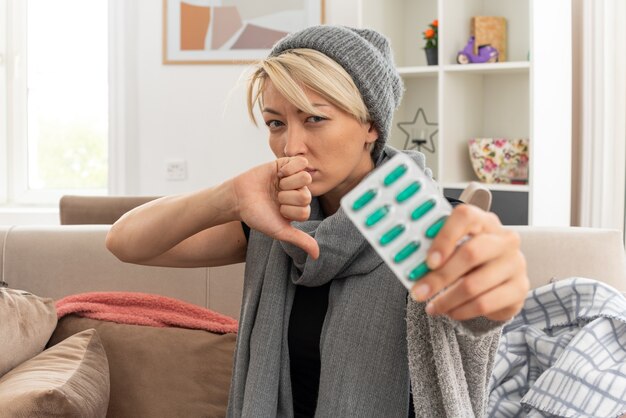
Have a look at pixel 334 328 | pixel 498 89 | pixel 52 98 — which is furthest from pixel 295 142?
pixel 52 98

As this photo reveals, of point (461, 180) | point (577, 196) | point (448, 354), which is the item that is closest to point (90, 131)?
point (461, 180)

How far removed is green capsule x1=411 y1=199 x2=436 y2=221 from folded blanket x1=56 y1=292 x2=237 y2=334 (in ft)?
3.99

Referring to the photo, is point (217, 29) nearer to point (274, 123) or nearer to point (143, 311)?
point (143, 311)

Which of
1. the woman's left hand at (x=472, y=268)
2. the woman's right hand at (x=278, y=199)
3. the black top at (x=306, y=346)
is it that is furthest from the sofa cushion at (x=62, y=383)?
the woman's left hand at (x=472, y=268)

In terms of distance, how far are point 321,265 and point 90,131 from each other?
3.30m

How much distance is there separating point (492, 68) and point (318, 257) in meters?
2.19

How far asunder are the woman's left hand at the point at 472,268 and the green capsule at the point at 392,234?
0.03 metres

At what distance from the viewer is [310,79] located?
1286 mm

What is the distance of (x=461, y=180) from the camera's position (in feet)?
11.9

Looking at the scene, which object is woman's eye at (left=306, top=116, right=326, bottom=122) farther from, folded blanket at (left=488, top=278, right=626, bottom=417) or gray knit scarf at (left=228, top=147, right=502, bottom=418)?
folded blanket at (left=488, top=278, right=626, bottom=417)

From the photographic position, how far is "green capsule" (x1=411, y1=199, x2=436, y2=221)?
2.43ft

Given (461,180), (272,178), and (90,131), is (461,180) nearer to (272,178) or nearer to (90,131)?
(90,131)

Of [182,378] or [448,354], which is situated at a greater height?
[448,354]

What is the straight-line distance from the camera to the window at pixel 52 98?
4.40 meters
